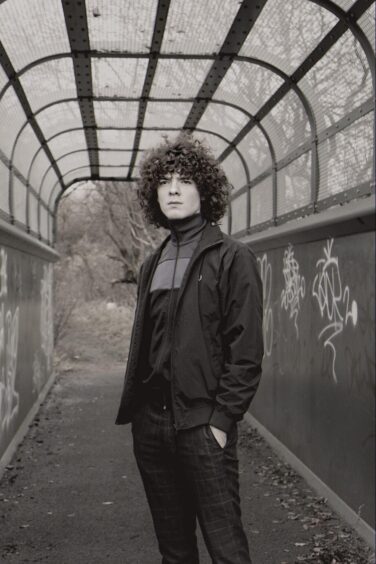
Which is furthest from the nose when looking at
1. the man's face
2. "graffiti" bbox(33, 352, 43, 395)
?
"graffiti" bbox(33, 352, 43, 395)

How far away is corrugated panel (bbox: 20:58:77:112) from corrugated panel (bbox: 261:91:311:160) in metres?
1.87

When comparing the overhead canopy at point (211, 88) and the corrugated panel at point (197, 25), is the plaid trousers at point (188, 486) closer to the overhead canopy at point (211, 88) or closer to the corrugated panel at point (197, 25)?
the overhead canopy at point (211, 88)

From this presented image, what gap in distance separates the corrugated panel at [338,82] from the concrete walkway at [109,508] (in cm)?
278

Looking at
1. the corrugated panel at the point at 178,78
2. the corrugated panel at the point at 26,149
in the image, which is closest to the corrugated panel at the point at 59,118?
the corrugated panel at the point at 26,149

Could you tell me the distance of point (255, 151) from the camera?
791cm

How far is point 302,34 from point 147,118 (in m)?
2.96

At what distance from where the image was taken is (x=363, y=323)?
4219 millimetres

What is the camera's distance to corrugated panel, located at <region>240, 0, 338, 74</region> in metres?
4.58

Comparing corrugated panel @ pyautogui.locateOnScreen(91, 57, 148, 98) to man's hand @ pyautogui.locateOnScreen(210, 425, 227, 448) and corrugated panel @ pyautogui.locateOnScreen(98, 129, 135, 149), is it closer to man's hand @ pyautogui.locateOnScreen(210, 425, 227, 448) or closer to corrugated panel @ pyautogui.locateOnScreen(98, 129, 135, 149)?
corrugated panel @ pyautogui.locateOnScreen(98, 129, 135, 149)

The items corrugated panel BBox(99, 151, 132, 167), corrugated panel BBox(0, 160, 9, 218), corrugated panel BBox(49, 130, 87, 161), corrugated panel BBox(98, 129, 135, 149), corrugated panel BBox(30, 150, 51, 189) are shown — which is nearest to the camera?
corrugated panel BBox(0, 160, 9, 218)

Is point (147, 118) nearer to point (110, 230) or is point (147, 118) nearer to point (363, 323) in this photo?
point (363, 323)

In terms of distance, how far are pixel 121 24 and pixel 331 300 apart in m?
2.41

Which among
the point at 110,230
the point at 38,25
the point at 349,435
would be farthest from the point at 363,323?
the point at 110,230

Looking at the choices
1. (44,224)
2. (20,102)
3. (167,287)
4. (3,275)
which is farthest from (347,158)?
(44,224)
